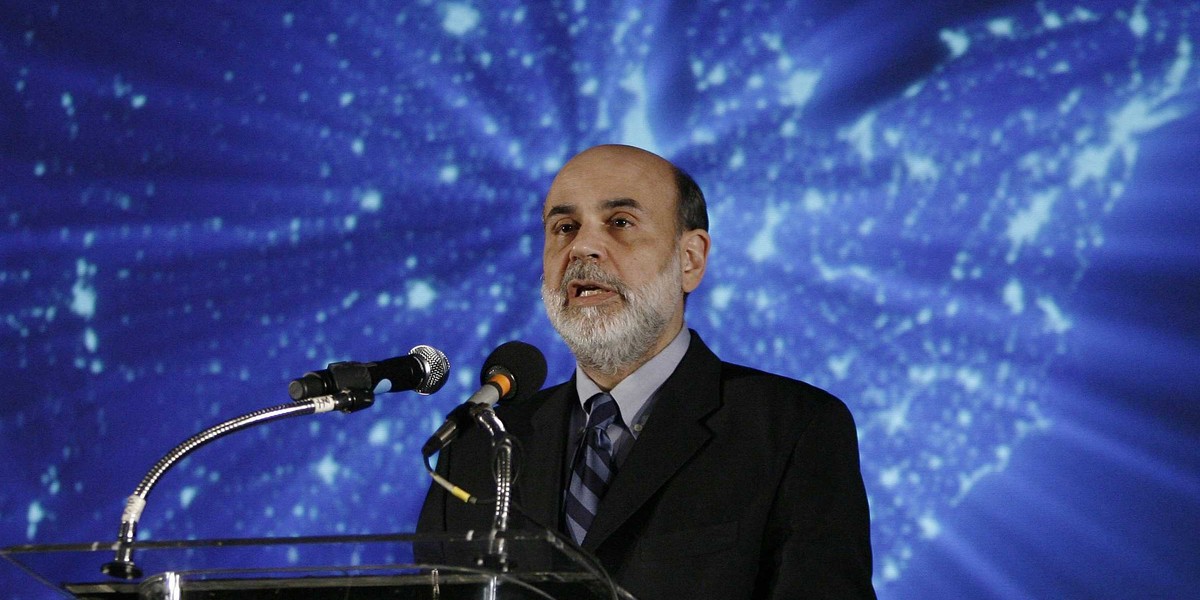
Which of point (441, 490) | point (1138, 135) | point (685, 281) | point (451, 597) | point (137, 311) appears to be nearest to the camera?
point (451, 597)

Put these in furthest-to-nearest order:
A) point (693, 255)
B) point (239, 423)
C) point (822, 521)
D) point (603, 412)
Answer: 1. point (693, 255)
2. point (603, 412)
3. point (822, 521)
4. point (239, 423)

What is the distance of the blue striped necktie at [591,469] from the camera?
6.73 feet

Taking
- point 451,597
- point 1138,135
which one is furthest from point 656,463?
point 1138,135

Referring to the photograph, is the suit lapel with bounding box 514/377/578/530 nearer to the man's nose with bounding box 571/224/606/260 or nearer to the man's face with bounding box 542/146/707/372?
the man's face with bounding box 542/146/707/372

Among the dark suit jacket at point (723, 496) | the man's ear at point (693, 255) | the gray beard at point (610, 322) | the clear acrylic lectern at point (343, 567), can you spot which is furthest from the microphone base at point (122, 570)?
the man's ear at point (693, 255)

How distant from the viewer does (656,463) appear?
2006mm

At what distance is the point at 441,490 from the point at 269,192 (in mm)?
1494

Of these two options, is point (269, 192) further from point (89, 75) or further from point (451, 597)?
point (451, 597)

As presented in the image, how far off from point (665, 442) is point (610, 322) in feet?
0.93

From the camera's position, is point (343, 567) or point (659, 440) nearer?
point (343, 567)

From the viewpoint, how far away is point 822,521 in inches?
73.8

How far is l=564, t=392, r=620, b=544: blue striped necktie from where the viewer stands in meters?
2.05

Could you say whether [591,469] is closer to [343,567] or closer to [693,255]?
[693,255]

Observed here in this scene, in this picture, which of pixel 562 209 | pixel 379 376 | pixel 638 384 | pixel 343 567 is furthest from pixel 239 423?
pixel 562 209
